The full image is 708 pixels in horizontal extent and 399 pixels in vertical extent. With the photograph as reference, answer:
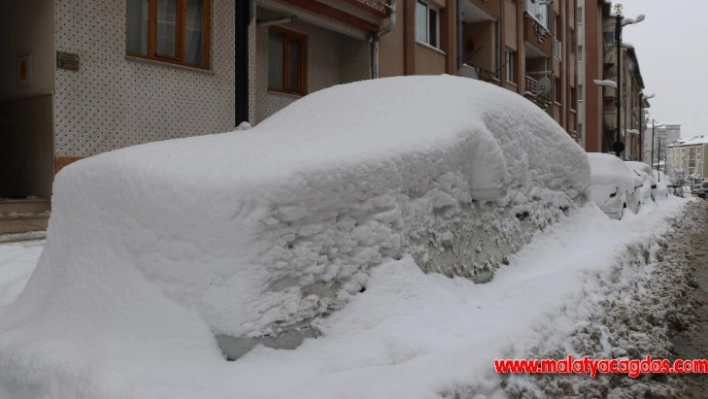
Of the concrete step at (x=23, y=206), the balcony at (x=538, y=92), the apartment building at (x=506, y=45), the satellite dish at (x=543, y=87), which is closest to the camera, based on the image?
the concrete step at (x=23, y=206)

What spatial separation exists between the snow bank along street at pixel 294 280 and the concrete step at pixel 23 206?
447cm

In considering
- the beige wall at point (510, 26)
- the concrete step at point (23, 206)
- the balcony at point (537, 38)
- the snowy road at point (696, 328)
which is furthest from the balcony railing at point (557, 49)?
the concrete step at point (23, 206)

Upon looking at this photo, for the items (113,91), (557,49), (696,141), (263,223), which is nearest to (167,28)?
(113,91)

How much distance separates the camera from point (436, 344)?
2852 millimetres

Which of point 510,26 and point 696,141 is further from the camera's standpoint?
point 696,141

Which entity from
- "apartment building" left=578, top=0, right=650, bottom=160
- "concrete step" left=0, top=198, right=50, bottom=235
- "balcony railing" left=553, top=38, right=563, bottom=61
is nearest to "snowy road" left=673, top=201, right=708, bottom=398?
"concrete step" left=0, top=198, right=50, bottom=235

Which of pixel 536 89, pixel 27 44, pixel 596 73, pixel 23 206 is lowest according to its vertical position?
pixel 23 206

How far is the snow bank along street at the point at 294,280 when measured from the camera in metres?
2.57

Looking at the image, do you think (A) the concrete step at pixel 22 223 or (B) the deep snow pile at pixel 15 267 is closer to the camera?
(B) the deep snow pile at pixel 15 267

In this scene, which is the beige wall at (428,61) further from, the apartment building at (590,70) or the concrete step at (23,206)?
the apartment building at (590,70)

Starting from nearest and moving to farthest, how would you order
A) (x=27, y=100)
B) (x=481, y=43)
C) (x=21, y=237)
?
(x=21, y=237)
(x=27, y=100)
(x=481, y=43)

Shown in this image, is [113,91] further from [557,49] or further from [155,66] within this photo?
[557,49]

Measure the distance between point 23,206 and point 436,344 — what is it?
662 centimetres

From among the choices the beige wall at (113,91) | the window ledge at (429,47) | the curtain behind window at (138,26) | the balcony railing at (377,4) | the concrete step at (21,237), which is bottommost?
the concrete step at (21,237)
